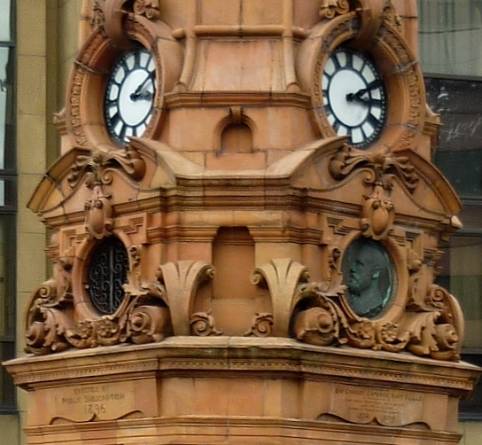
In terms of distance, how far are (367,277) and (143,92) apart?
3.33 metres

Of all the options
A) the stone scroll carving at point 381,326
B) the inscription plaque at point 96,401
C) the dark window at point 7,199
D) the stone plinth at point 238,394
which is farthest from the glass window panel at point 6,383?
the stone scroll carving at point 381,326

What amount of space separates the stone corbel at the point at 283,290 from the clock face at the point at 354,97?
1957 millimetres

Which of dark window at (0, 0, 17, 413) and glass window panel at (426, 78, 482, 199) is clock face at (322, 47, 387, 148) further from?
glass window panel at (426, 78, 482, 199)

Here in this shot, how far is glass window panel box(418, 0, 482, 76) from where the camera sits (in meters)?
55.8

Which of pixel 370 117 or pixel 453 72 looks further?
pixel 453 72

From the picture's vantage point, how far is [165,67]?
3944 centimetres

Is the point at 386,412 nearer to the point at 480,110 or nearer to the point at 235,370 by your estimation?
the point at 235,370

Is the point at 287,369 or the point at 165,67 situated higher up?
the point at 165,67

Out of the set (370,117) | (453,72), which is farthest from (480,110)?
(370,117)

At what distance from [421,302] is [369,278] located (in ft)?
2.53

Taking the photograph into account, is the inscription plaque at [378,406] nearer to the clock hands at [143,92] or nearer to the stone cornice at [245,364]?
the stone cornice at [245,364]

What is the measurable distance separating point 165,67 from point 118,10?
3.60ft

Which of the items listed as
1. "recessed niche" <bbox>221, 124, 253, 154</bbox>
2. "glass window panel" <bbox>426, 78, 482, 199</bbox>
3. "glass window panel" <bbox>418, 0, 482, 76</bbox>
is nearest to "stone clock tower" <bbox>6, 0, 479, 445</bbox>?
"recessed niche" <bbox>221, 124, 253, 154</bbox>

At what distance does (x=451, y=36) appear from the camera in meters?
56.1
